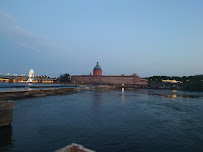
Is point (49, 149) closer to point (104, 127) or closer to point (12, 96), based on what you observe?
point (104, 127)

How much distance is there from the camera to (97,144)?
12203 mm

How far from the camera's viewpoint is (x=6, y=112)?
14781mm

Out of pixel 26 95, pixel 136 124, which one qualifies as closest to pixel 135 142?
pixel 136 124

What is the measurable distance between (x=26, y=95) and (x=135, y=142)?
135 feet

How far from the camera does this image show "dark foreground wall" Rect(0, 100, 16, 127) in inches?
557

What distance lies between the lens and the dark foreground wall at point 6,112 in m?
14.1

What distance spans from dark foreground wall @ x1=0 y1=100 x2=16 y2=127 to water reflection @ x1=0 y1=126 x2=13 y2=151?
571mm

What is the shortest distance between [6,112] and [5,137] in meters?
2.48

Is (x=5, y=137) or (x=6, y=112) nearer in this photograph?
(x=5, y=137)

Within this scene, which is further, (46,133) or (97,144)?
(46,133)

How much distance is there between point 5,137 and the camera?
43.3 ft

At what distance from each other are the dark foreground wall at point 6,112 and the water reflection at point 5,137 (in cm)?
57

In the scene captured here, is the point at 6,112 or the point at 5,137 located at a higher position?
the point at 6,112

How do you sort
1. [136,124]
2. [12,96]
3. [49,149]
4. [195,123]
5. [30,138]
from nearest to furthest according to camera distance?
[49,149] → [30,138] → [136,124] → [195,123] → [12,96]
